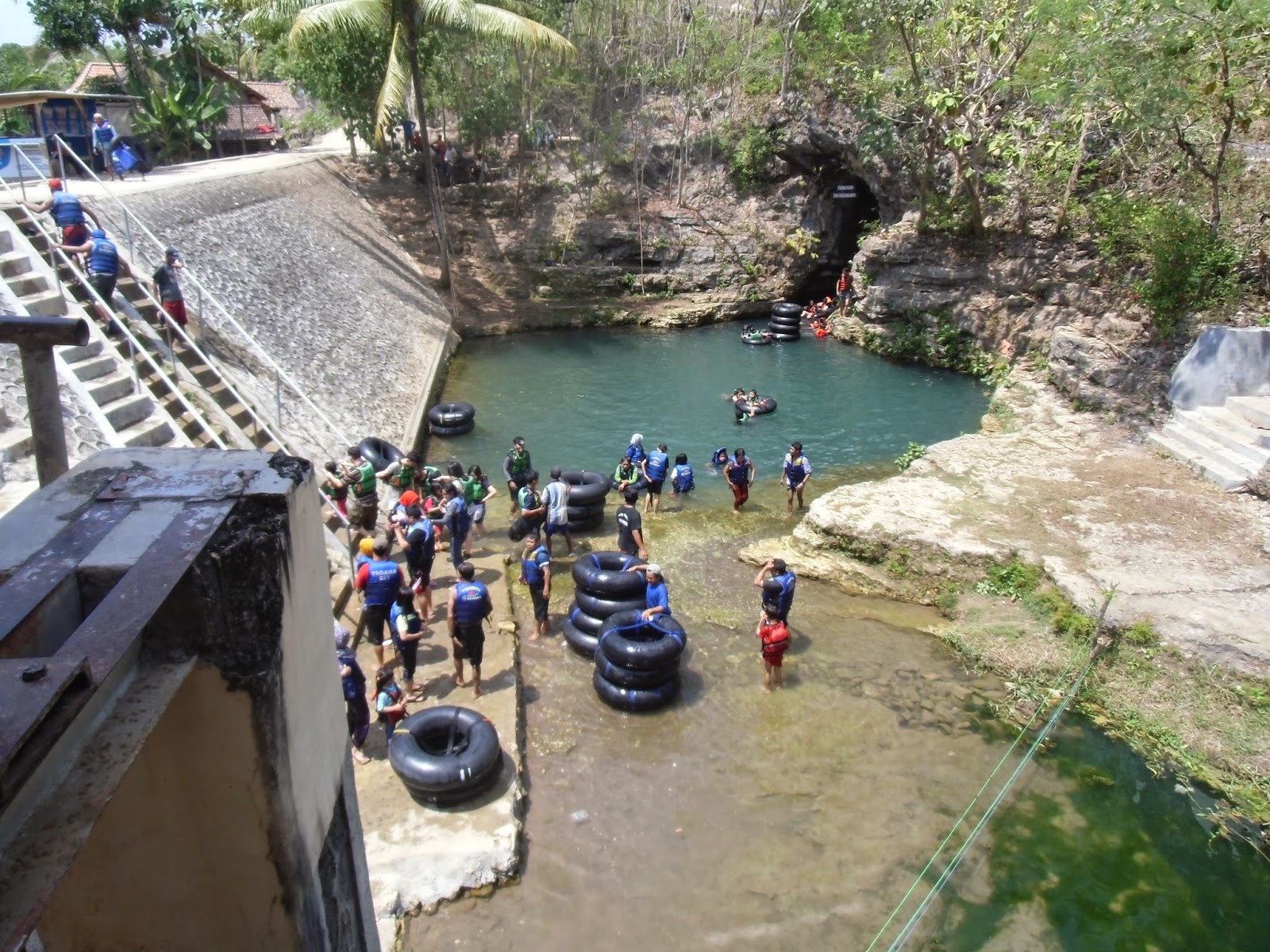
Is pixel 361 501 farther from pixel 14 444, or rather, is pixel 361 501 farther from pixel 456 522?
pixel 14 444

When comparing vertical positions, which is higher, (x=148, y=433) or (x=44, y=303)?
(x=44, y=303)

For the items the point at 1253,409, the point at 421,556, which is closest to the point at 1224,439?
the point at 1253,409

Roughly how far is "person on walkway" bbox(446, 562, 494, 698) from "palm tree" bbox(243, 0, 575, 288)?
18.9m

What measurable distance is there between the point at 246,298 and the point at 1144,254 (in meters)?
22.0

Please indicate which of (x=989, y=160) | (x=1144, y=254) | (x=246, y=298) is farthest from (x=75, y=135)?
(x=1144, y=254)

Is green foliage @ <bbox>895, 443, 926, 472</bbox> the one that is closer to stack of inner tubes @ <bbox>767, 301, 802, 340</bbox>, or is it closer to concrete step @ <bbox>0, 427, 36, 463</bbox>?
stack of inner tubes @ <bbox>767, 301, 802, 340</bbox>

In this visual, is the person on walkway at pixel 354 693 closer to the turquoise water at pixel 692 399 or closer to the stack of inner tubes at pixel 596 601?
the stack of inner tubes at pixel 596 601

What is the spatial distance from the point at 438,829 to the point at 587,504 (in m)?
7.71

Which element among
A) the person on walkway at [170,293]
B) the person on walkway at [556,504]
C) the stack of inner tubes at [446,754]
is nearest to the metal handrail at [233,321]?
the person on walkway at [170,293]

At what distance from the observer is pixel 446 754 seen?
27.7 feet

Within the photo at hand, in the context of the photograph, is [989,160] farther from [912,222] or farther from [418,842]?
[418,842]

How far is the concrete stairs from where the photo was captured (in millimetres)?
14945

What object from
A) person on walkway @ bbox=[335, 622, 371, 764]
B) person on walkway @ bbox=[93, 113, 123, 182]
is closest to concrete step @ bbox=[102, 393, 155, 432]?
person on walkway @ bbox=[335, 622, 371, 764]

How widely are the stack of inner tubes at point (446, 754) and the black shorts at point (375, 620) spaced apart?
4.67 feet
